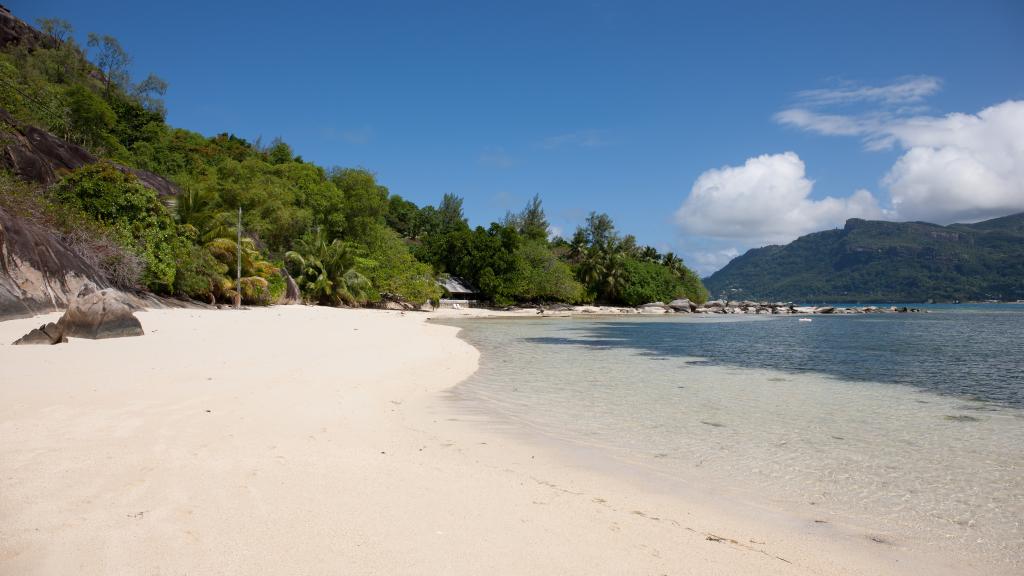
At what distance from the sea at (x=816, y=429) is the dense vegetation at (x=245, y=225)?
16775 mm

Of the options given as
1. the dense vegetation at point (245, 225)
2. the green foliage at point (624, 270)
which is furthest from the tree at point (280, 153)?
the green foliage at point (624, 270)

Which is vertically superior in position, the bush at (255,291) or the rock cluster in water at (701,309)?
the bush at (255,291)

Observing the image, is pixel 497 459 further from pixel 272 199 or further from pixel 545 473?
pixel 272 199

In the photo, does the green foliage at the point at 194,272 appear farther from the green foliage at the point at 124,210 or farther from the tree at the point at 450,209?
the tree at the point at 450,209

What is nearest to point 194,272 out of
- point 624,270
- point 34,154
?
point 34,154

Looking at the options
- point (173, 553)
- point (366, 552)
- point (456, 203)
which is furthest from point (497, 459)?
point (456, 203)

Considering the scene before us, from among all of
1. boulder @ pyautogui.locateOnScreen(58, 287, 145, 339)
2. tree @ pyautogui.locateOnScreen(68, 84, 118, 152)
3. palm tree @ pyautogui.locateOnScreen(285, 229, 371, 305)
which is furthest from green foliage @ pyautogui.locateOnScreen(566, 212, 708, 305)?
boulder @ pyautogui.locateOnScreen(58, 287, 145, 339)

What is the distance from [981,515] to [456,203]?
272 feet

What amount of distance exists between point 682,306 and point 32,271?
6746cm

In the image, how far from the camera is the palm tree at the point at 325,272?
35812 mm

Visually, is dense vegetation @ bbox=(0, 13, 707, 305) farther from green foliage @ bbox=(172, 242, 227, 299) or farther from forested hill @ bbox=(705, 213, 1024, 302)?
forested hill @ bbox=(705, 213, 1024, 302)

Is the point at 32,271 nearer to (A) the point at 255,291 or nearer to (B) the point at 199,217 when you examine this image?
(A) the point at 255,291

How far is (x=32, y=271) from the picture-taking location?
14.3 meters

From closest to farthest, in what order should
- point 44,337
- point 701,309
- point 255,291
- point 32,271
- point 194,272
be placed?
point 44,337, point 32,271, point 194,272, point 255,291, point 701,309
